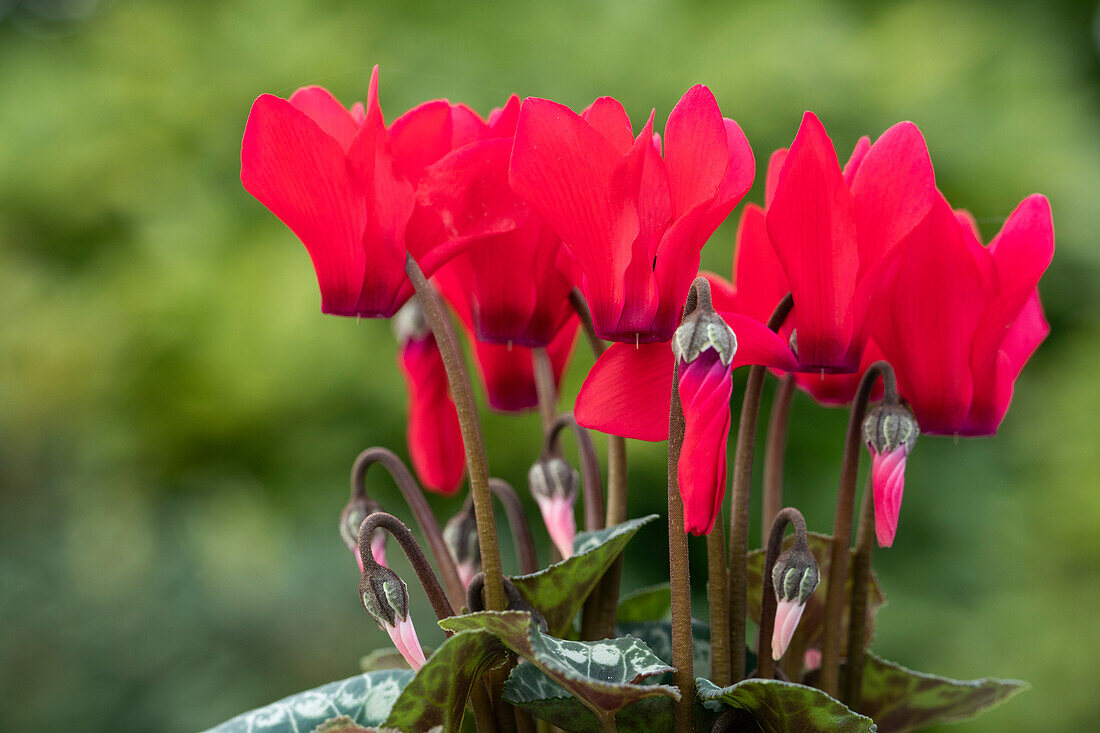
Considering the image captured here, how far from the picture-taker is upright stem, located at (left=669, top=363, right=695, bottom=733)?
1.54 feet

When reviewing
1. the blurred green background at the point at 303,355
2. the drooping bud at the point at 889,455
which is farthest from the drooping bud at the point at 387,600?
the blurred green background at the point at 303,355

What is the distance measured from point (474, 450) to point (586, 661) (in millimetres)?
105

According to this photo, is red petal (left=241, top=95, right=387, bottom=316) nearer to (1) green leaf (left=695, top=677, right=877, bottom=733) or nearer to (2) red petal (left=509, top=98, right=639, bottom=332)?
(2) red petal (left=509, top=98, right=639, bottom=332)

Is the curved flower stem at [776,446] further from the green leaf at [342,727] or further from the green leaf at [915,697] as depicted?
the green leaf at [342,727]

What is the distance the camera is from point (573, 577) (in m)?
0.54

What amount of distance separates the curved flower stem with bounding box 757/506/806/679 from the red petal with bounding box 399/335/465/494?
238mm

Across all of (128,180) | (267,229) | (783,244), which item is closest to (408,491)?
(783,244)

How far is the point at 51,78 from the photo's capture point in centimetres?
279

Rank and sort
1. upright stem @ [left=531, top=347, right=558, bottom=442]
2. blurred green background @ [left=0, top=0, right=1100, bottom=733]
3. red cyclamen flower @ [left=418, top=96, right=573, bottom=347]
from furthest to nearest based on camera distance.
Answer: blurred green background @ [left=0, top=0, right=1100, bottom=733] → upright stem @ [left=531, top=347, right=558, bottom=442] → red cyclamen flower @ [left=418, top=96, right=573, bottom=347]

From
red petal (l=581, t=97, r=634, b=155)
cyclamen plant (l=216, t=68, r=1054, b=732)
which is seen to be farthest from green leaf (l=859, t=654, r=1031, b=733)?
red petal (l=581, t=97, r=634, b=155)

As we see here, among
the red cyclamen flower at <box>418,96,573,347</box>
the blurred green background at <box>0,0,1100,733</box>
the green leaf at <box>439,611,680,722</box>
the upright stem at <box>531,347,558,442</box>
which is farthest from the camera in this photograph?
the blurred green background at <box>0,0,1100,733</box>

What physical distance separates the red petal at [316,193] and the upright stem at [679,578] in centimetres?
16

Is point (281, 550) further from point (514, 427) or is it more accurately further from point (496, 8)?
point (496, 8)

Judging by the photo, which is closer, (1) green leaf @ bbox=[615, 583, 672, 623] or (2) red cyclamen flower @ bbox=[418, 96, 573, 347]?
(2) red cyclamen flower @ bbox=[418, 96, 573, 347]
